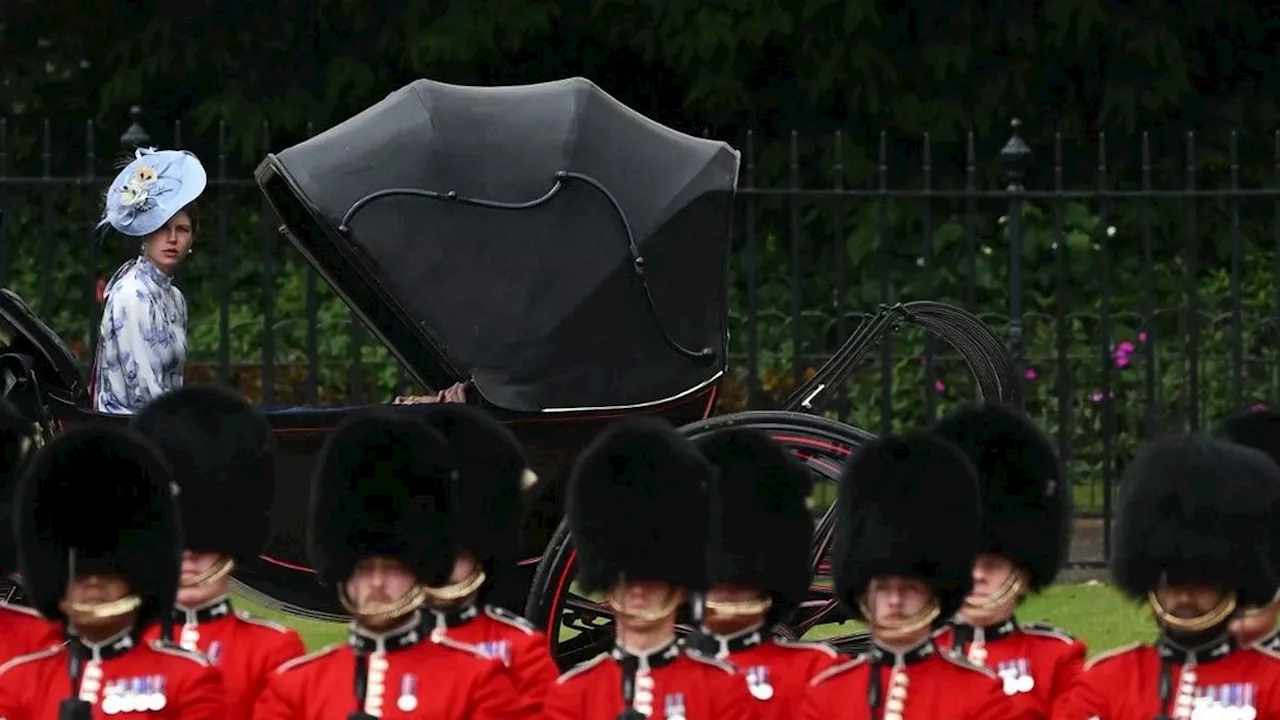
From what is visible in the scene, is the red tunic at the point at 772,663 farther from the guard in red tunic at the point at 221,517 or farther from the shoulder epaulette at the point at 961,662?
the guard in red tunic at the point at 221,517

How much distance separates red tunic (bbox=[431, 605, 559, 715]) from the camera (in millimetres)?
6227

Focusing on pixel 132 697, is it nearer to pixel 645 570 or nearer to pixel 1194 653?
pixel 645 570

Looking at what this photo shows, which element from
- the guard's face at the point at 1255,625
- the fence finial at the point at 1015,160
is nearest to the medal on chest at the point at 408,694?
the guard's face at the point at 1255,625

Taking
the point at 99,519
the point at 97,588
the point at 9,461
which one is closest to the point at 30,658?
the point at 97,588

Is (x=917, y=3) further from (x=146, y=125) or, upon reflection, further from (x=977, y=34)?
(x=146, y=125)

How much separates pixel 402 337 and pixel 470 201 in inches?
35.3

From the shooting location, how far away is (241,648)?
625 centimetres

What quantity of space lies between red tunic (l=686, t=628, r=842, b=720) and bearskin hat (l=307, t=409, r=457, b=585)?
589 mm

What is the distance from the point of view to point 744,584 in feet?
20.9

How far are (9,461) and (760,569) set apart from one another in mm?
1749

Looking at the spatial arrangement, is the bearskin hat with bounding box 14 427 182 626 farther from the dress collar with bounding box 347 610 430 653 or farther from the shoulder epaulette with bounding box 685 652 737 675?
the shoulder epaulette with bounding box 685 652 737 675

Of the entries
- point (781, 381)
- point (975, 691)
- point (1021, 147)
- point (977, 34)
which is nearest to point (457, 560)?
point (975, 691)

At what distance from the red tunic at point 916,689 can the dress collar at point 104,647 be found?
1311 mm

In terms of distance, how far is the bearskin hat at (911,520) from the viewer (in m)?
5.93
